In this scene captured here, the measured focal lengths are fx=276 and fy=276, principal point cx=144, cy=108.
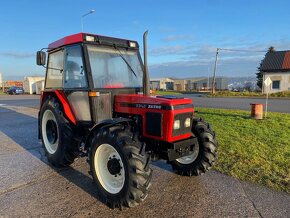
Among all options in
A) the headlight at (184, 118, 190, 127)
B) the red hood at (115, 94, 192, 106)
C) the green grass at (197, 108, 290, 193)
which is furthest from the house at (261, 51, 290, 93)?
the red hood at (115, 94, 192, 106)

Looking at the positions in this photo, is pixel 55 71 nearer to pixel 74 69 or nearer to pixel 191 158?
pixel 74 69

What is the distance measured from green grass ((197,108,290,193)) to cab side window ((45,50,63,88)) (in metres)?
3.42

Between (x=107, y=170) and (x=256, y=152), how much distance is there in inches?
138

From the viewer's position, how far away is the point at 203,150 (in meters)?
4.46

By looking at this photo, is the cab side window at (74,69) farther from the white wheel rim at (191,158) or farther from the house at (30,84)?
the house at (30,84)

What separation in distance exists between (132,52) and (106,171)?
2.25 m

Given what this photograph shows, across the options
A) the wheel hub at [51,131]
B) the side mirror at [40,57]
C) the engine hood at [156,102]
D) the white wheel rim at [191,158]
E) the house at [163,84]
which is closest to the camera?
the engine hood at [156,102]

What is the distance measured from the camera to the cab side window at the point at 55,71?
5160 mm

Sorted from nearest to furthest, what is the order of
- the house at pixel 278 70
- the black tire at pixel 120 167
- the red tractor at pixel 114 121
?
the black tire at pixel 120 167 → the red tractor at pixel 114 121 → the house at pixel 278 70

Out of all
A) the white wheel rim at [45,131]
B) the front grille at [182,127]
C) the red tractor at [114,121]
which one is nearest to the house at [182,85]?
the white wheel rim at [45,131]

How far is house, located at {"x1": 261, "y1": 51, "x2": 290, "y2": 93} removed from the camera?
36219mm

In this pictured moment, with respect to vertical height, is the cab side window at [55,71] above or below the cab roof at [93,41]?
below

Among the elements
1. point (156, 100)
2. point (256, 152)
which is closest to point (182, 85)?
point (256, 152)

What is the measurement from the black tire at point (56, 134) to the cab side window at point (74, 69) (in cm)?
58
